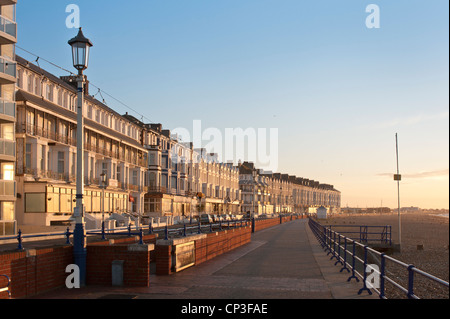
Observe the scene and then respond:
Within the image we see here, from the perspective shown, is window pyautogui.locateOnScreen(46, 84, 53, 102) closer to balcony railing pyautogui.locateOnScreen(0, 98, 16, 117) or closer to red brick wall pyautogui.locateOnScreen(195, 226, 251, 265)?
balcony railing pyautogui.locateOnScreen(0, 98, 16, 117)

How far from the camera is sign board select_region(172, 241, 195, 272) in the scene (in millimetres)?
15539

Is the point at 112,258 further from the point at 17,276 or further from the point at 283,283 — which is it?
the point at 283,283

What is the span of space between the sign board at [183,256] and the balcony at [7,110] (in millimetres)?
20068

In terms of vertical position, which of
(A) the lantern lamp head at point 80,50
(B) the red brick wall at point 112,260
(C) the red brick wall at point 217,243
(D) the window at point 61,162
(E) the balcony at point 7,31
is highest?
(E) the balcony at point 7,31

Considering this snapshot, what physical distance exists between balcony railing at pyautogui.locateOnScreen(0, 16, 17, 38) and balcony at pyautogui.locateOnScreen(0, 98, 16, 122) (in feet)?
14.7

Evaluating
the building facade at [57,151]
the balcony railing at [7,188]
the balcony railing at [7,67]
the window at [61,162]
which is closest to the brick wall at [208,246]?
the building facade at [57,151]

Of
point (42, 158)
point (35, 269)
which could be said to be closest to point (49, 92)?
point (42, 158)

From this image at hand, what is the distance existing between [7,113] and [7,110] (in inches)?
8.1

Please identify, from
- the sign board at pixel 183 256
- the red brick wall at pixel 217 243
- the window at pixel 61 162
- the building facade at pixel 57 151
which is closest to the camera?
the sign board at pixel 183 256

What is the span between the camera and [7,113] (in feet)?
104

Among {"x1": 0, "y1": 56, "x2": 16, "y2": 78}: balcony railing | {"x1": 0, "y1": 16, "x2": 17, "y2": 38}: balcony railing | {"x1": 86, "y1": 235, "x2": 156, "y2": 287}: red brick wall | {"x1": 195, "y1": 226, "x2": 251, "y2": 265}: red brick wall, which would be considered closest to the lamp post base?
{"x1": 86, "y1": 235, "x2": 156, "y2": 287}: red brick wall

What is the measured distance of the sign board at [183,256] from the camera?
1554 cm

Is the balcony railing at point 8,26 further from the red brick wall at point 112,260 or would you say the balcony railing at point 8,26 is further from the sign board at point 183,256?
the red brick wall at point 112,260
